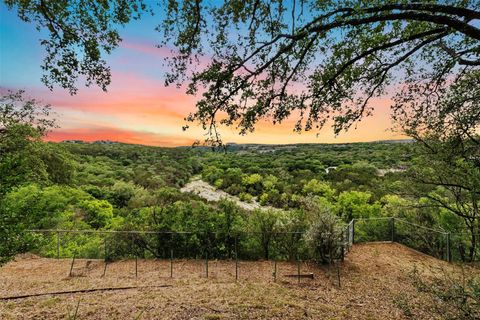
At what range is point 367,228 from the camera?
19.0 metres

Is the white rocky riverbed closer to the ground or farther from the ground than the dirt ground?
closer to the ground

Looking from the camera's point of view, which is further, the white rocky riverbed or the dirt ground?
the white rocky riverbed

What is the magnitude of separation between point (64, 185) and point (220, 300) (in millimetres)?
20669

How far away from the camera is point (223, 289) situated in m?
9.89

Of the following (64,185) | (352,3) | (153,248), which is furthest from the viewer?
(64,185)

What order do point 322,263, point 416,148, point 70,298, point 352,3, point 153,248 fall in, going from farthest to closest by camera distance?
point 153,248 → point 416,148 → point 322,263 → point 70,298 → point 352,3

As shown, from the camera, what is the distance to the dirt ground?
25.0ft

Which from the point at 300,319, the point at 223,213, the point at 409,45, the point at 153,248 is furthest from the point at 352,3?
the point at 153,248

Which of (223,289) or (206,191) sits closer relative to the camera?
(223,289)

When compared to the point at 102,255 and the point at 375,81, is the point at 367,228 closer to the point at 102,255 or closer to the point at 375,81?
the point at 375,81

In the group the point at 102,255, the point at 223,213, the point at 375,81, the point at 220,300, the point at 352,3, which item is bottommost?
the point at 102,255

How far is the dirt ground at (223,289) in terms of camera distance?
25.0 ft

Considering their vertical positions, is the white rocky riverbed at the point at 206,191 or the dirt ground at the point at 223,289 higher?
the dirt ground at the point at 223,289

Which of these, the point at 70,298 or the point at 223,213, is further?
the point at 223,213
